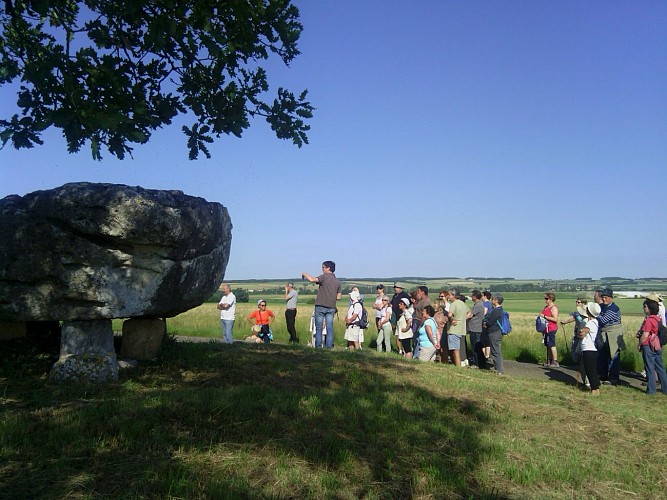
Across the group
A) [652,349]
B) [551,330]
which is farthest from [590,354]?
A: [551,330]

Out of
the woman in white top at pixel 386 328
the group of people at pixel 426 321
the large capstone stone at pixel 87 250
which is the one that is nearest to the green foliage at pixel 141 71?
the large capstone stone at pixel 87 250

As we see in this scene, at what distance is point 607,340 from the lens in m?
11.7

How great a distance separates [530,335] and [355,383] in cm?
1204

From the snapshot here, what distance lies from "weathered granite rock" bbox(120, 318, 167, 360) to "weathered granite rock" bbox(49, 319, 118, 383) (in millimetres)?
730

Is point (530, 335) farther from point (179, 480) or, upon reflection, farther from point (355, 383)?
point (179, 480)

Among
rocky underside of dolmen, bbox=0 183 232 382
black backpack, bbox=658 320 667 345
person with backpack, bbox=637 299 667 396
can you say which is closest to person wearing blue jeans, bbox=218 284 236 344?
rocky underside of dolmen, bbox=0 183 232 382

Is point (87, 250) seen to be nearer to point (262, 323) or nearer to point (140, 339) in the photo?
point (140, 339)

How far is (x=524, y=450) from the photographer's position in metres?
5.46

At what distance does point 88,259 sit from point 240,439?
3.34 meters

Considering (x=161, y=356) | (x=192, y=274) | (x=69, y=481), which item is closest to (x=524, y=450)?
(x=69, y=481)

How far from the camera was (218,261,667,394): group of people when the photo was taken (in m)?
10.7

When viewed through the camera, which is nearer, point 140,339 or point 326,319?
point 140,339

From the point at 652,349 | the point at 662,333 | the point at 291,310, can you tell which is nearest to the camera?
the point at 652,349

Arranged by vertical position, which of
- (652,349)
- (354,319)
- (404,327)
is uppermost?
(354,319)
